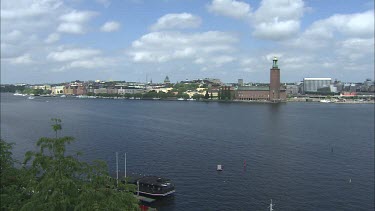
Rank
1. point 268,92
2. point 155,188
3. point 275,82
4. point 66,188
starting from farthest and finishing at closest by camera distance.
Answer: point 268,92
point 275,82
point 155,188
point 66,188

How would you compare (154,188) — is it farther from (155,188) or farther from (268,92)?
(268,92)

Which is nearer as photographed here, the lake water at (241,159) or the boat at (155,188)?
the boat at (155,188)

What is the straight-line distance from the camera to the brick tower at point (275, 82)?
138 meters

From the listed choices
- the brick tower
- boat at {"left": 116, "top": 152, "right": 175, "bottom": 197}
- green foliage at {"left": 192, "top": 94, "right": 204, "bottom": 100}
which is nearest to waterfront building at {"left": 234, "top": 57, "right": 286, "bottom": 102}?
the brick tower

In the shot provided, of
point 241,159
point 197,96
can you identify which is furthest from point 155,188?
point 197,96

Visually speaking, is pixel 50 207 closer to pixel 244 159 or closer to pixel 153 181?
pixel 153 181

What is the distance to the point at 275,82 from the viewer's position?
13812 centimetres

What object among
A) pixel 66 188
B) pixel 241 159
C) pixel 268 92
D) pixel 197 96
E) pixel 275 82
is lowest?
pixel 241 159

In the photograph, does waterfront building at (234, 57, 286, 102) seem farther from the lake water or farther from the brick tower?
the lake water

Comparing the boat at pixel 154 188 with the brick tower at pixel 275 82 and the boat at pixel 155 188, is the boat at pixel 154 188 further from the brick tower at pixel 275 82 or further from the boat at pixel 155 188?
the brick tower at pixel 275 82

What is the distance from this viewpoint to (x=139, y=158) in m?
32.8

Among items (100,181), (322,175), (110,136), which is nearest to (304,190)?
(322,175)

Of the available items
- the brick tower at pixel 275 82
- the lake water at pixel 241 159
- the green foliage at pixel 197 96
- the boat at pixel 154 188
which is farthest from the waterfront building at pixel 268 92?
the boat at pixel 154 188

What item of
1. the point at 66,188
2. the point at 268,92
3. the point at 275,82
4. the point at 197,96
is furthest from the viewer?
the point at 197,96
